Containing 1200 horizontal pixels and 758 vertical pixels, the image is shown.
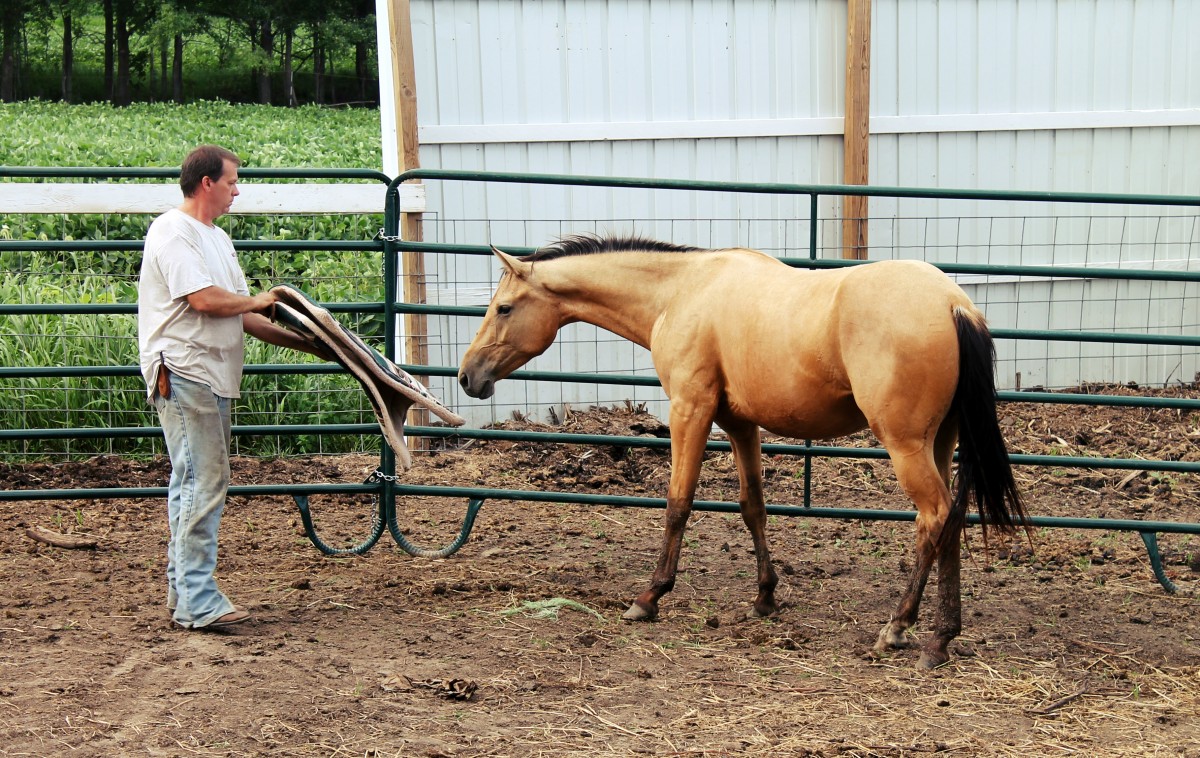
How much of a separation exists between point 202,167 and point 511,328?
1.33 m

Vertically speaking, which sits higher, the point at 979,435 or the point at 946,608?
the point at 979,435

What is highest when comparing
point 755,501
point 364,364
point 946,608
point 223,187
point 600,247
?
point 223,187

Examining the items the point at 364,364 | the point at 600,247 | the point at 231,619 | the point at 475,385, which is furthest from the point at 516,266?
the point at 231,619

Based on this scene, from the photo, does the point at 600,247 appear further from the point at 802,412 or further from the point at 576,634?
the point at 576,634

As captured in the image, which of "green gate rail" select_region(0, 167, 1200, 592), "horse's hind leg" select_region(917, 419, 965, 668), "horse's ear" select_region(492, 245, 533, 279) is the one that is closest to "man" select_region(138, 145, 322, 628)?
"green gate rail" select_region(0, 167, 1200, 592)

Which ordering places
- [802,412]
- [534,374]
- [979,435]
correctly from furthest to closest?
[534,374]
[802,412]
[979,435]

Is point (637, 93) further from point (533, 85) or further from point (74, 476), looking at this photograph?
point (74, 476)

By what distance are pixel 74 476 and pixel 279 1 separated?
38032 mm

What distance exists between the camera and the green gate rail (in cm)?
502

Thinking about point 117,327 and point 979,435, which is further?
point 117,327

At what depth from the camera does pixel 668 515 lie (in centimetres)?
461

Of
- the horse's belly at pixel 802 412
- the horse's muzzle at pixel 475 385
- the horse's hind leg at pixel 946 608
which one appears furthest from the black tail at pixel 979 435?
the horse's muzzle at pixel 475 385

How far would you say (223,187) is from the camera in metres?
4.18

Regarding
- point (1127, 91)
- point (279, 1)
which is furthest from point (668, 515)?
point (279, 1)
